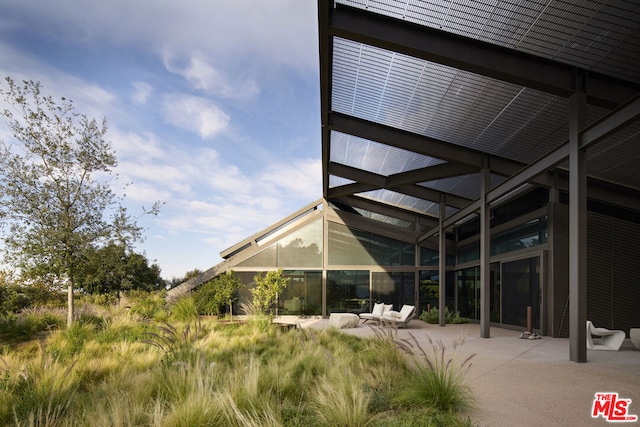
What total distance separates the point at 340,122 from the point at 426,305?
9.62m

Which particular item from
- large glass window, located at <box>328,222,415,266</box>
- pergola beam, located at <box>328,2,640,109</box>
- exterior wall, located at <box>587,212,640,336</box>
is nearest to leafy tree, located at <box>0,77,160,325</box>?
pergola beam, located at <box>328,2,640,109</box>

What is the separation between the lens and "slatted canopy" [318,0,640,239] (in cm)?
589

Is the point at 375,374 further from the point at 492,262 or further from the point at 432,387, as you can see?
the point at 492,262

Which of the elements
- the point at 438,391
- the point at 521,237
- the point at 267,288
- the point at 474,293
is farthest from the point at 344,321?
the point at 438,391

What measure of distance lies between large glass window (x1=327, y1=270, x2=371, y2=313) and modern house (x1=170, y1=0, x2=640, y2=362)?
0.15 feet

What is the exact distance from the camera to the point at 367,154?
12305 mm

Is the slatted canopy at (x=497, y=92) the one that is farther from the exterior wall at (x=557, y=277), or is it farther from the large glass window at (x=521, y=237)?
the large glass window at (x=521, y=237)

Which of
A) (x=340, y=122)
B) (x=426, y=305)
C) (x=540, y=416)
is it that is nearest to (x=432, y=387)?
(x=540, y=416)

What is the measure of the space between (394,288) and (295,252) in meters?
4.35

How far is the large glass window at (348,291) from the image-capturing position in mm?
16906

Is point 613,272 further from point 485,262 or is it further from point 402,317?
point 402,317

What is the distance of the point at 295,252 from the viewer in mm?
17156

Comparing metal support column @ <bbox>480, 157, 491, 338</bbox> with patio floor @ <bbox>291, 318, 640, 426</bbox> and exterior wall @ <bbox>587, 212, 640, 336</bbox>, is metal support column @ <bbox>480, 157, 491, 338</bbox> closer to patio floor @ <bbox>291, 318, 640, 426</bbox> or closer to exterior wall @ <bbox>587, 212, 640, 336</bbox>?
patio floor @ <bbox>291, 318, 640, 426</bbox>

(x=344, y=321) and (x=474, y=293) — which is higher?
(x=474, y=293)
